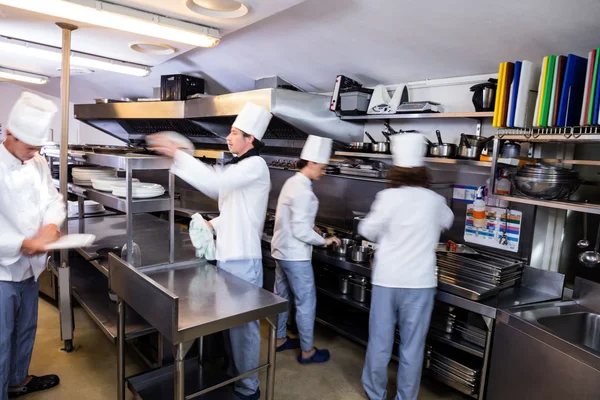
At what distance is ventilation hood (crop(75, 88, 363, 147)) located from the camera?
144 inches

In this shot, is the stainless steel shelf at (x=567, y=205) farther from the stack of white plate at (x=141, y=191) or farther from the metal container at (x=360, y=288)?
the stack of white plate at (x=141, y=191)

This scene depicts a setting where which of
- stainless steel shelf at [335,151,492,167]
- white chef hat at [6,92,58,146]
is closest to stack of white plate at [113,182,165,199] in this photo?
white chef hat at [6,92,58,146]

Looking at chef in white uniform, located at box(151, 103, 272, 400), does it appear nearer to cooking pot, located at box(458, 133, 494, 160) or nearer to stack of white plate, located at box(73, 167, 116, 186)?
stack of white plate, located at box(73, 167, 116, 186)

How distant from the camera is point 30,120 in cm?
204

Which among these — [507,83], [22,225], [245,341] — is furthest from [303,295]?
[507,83]

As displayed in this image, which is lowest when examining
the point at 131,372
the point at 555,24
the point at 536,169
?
the point at 131,372

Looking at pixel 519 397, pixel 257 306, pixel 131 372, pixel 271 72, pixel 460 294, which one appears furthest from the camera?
pixel 271 72

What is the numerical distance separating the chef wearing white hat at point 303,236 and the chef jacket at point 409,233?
2.11 ft

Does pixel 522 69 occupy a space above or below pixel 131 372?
above

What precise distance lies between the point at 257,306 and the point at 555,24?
213 cm

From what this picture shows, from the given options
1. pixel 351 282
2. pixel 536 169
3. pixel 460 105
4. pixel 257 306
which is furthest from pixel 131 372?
pixel 460 105

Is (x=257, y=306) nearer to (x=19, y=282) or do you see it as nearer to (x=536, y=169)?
(x=19, y=282)

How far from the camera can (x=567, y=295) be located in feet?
8.28

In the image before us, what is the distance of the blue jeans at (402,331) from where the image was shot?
228 centimetres
